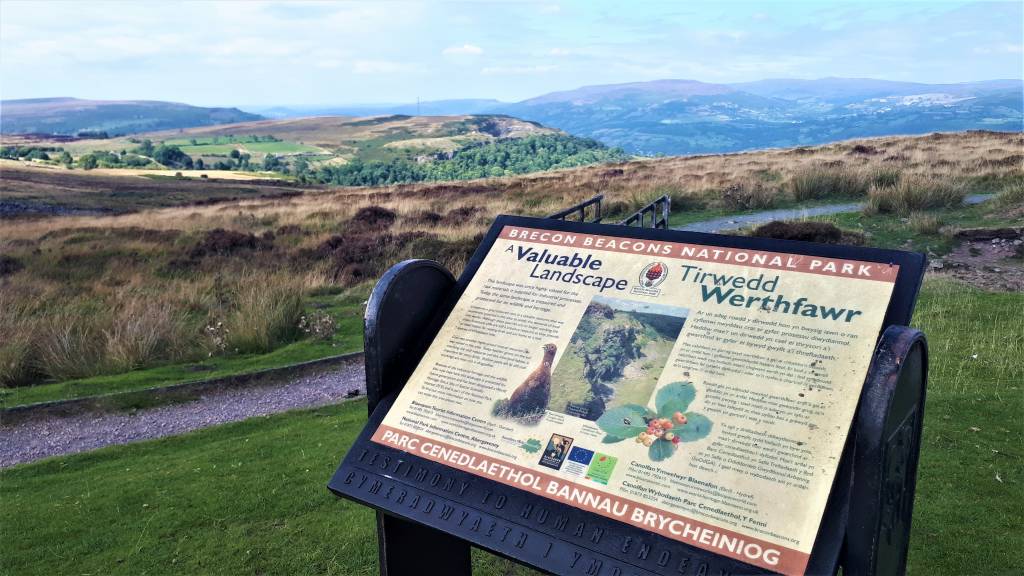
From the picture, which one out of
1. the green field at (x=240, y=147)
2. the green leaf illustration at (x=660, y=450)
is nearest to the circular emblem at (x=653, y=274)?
the green leaf illustration at (x=660, y=450)

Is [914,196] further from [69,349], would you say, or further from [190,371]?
[69,349]

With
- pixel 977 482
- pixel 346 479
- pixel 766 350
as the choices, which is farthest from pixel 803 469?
pixel 977 482

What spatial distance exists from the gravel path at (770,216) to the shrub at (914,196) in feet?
1.50

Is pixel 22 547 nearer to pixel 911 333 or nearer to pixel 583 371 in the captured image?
pixel 583 371

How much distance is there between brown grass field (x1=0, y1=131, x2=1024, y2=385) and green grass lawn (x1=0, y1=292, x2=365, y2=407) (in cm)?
→ 41

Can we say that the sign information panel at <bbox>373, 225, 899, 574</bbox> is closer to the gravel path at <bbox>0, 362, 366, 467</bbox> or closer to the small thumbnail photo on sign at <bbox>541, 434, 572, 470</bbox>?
the small thumbnail photo on sign at <bbox>541, 434, 572, 470</bbox>

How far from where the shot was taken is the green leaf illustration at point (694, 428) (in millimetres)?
2262

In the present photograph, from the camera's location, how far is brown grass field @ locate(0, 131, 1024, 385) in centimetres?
902

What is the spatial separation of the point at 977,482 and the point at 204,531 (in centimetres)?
477

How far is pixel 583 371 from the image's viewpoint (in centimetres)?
264

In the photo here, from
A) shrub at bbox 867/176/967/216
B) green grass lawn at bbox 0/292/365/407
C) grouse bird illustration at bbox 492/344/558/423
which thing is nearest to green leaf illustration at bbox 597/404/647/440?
grouse bird illustration at bbox 492/344/558/423

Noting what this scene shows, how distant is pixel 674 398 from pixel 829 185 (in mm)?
17874

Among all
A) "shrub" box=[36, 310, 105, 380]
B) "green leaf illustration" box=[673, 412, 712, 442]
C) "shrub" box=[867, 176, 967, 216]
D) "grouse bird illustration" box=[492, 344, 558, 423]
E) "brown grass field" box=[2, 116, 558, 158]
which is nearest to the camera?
"green leaf illustration" box=[673, 412, 712, 442]

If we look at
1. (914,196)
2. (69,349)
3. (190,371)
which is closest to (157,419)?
(190,371)
